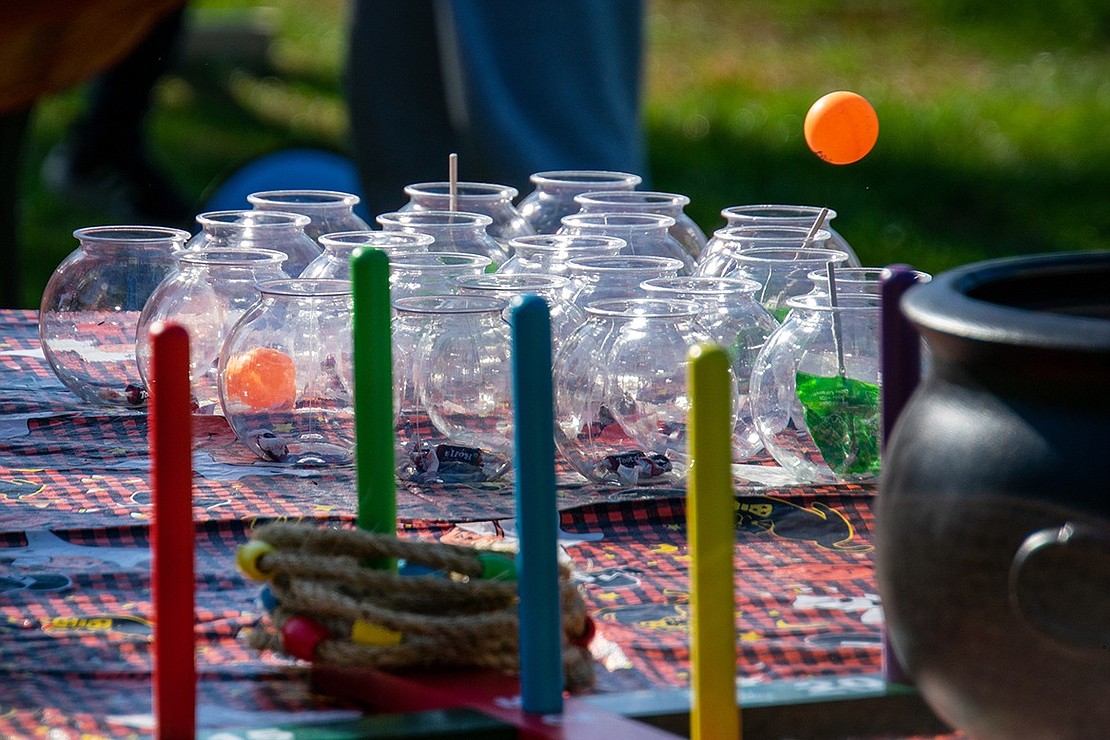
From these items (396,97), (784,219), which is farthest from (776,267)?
(396,97)

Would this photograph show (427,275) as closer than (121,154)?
Result: Yes

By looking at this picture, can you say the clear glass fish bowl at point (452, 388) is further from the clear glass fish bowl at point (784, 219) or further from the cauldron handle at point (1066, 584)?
the cauldron handle at point (1066, 584)

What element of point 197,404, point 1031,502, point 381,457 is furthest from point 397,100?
point 1031,502

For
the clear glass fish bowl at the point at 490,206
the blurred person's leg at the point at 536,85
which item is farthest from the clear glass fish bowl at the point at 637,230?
the blurred person's leg at the point at 536,85

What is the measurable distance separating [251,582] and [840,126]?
0.51 m

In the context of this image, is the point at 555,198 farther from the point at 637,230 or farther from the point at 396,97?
the point at 396,97

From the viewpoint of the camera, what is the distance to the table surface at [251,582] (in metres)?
0.97

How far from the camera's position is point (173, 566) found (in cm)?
87

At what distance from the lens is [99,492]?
1.35 m

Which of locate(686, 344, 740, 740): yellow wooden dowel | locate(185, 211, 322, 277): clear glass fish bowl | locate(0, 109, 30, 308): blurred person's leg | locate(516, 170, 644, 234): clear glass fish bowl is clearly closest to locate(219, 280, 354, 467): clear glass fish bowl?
locate(185, 211, 322, 277): clear glass fish bowl

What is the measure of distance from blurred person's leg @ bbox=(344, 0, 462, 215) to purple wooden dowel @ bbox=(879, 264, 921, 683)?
2721 millimetres

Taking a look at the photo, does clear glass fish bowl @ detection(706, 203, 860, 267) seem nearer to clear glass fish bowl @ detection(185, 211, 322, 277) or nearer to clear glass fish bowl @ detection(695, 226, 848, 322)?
clear glass fish bowl @ detection(695, 226, 848, 322)

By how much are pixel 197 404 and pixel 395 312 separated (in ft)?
0.92

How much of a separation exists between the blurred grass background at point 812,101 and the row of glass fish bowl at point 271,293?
2.52 m
